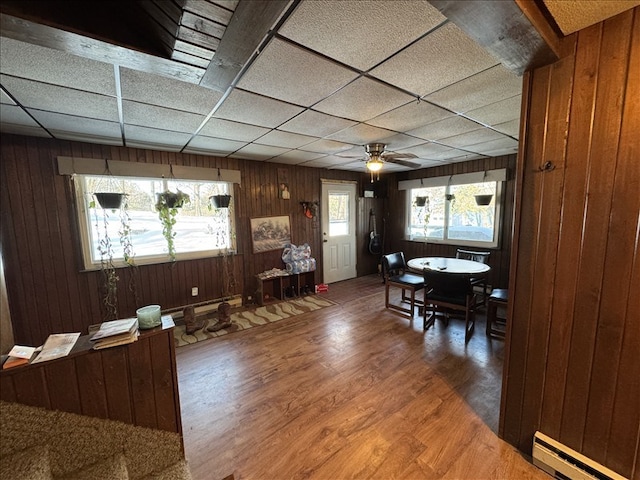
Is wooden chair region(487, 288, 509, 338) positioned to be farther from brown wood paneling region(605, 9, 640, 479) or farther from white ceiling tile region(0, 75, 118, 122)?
white ceiling tile region(0, 75, 118, 122)

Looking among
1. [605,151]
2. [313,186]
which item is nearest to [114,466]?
[605,151]

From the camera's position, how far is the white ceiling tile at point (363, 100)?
1735 millimetres

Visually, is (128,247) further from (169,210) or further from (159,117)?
(159,117)

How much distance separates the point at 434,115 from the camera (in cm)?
→ 228

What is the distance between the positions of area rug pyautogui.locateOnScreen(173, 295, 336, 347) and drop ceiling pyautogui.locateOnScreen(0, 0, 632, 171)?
2328 mm

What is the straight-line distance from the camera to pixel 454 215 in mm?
4875

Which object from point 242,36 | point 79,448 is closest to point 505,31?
point 242,36

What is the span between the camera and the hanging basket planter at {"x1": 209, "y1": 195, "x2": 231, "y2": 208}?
366 centimetres

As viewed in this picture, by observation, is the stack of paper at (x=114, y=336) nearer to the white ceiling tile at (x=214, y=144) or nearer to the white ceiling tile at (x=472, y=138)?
the white ceiling tile at (x=214, y=144)

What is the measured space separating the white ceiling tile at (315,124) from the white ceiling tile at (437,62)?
719 mm

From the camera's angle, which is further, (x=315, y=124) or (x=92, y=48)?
(x=315, y=124)

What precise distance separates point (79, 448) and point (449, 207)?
543 centimetres

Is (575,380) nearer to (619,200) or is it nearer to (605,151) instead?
(619,200)

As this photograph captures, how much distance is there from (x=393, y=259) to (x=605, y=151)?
2936 mm
